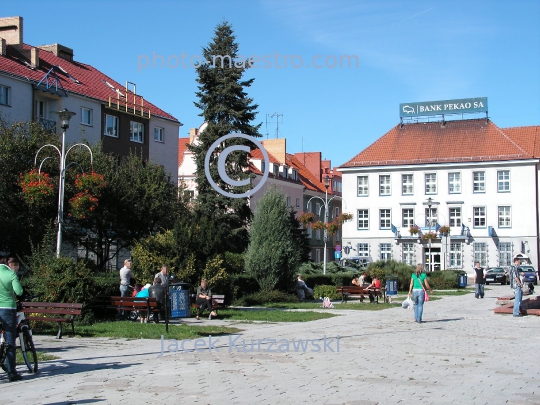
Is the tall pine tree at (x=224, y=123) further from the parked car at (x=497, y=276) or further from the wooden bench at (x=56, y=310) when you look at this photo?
the wooden bench at (x=56, y=310)

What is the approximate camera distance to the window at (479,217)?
68.4 meters

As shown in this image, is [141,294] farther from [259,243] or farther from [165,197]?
[165,197]

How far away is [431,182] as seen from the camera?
71.2 m

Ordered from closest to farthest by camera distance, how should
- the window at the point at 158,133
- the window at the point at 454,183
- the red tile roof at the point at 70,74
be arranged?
the red tile roof at the point at 70,74
the window at the point at 158,133
the window at the point at 454,183

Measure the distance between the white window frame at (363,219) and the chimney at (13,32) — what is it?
41.4 meters

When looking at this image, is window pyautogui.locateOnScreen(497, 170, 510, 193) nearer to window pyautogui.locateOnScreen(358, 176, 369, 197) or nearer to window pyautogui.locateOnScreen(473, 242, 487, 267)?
window pyautogui.locateOnScreen(473, 242, 487, 267)

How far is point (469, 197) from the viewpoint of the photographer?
69.2 m

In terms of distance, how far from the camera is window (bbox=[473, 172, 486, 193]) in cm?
6900

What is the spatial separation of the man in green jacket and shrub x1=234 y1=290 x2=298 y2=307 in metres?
17.8

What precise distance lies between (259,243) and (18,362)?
773 inches

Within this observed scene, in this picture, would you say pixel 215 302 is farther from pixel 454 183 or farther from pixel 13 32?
pixel 454 183

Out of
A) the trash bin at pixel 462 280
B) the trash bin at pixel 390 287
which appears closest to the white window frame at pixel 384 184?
the trash bin at pixel 462 280

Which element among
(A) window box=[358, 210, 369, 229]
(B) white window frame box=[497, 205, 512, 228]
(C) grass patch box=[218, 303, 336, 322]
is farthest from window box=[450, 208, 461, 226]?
(C) grass patch box=[218, 303, 336, 322]

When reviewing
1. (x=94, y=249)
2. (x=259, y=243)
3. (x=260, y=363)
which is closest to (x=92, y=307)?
(x=260, y=363)
